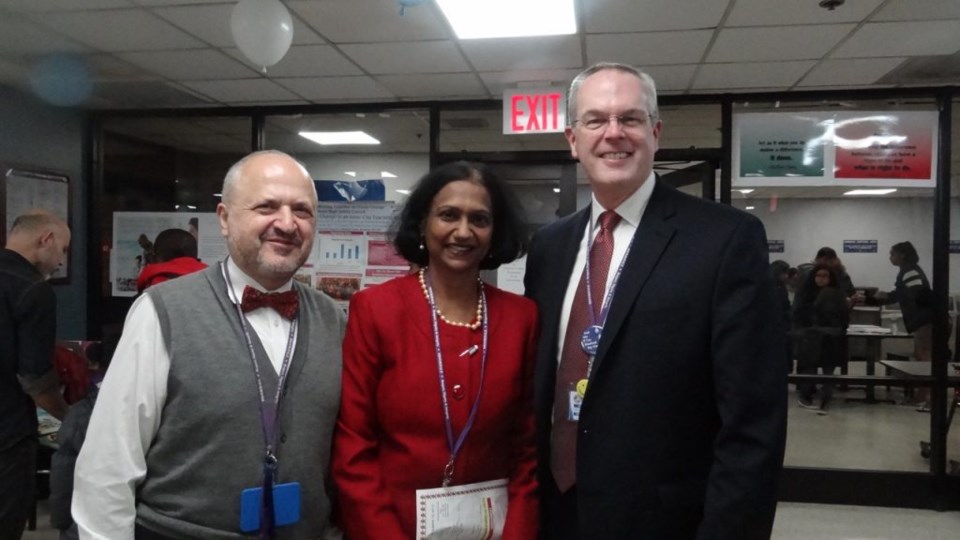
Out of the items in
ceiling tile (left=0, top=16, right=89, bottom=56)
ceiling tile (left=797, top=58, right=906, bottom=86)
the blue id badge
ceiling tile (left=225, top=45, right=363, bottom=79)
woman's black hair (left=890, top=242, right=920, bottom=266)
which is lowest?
the blue id badge

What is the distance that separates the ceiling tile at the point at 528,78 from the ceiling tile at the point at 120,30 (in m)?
1.77

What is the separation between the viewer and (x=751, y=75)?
13.3ft

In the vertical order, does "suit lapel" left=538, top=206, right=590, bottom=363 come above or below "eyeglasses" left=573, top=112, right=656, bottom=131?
below

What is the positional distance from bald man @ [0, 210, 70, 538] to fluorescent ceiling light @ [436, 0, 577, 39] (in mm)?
2098

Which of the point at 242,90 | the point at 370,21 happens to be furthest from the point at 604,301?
the point at 242,90

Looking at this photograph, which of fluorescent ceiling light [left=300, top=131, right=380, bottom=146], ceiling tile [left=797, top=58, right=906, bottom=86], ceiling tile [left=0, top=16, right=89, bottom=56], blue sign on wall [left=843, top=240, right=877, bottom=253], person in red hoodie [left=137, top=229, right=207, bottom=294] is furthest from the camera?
blue sign on wall [left=843, top=240, right=877, bottom=253]

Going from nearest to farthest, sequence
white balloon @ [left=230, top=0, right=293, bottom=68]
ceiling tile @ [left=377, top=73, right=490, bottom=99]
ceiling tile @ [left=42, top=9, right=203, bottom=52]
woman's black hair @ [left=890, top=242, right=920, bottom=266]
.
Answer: white balloon @ [left=230, top=0, right=293, bottom=68] < ceiling tile @ [left=42, top=9, right=203, bottom=52] < ceiling tile @ [left=377, top=73, right=490, bottom=99] < woman's black hair @ [left=890, top=242, right=920, bottom=266]

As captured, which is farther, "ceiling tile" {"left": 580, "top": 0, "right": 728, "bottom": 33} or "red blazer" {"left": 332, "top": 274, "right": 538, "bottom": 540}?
"ceiling tile" {"left": 580, "top": 0, "right": 728, "bottom": 33}

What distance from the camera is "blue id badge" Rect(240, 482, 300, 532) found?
134 centimetres

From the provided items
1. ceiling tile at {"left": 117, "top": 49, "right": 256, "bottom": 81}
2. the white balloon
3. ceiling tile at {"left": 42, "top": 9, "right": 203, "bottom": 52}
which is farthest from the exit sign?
ceiling tile at {"left": 42, "top": 9, "right": 203, "bottom": 52}

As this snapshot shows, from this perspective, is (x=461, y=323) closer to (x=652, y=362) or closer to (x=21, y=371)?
(x=652, y=362)

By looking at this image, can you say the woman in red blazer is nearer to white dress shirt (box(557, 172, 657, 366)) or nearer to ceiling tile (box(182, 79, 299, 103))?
white dress shirt (box(557, 172, 657, 366))

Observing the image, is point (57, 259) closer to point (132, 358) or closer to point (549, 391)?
point (132, 358)

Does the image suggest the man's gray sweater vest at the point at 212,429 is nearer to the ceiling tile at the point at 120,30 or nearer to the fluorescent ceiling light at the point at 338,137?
the ceiling tile at the point at 120,30
